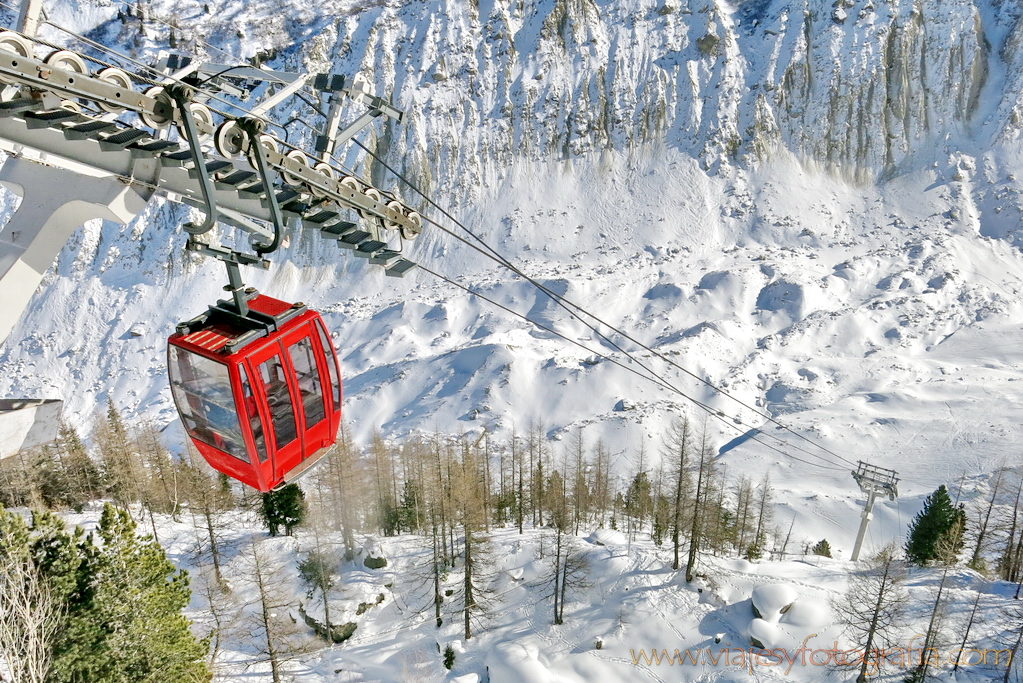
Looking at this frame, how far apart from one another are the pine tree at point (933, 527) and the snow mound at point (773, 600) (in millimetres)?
12535

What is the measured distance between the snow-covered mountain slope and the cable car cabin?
154 feet

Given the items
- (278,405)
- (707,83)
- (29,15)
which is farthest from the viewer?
(707,83)

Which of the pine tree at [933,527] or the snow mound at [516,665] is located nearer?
the snow mound at [516,665]

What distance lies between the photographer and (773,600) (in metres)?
26.7

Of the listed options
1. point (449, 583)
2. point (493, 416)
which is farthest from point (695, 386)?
point (449, 583)

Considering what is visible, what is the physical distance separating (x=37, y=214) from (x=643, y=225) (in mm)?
81886

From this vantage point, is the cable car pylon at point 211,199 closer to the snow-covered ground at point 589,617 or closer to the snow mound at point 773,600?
the snow-covered ground at point 589,617

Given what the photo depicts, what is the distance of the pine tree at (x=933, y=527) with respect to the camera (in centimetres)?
3431

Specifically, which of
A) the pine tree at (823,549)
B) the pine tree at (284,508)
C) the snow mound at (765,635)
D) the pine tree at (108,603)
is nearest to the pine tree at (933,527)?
the pine tree at (823,549)

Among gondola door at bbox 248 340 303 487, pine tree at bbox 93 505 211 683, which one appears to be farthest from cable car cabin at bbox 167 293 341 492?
pine tree at bbox 93 505 211 683

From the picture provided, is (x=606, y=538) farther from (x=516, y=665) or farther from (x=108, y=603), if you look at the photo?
(x=108, y=603)

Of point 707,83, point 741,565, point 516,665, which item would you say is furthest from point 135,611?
point 707,83

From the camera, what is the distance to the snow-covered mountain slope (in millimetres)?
62844

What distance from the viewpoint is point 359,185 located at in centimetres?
707
